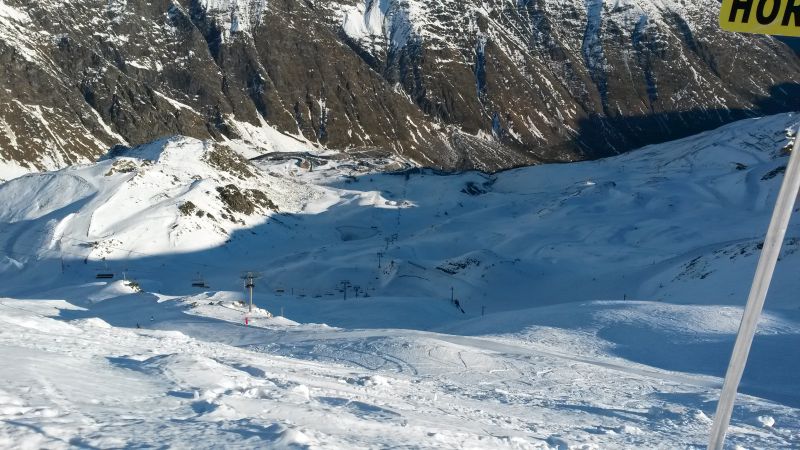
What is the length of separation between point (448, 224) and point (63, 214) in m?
43.6

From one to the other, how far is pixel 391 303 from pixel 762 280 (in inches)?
1724

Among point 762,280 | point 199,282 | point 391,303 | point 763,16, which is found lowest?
point 199,282

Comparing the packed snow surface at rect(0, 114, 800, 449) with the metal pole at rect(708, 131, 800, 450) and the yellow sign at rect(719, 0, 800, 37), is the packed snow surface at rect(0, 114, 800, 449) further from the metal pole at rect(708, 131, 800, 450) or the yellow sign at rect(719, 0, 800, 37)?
the yellow sign at rect(719, 0, 800, 37)

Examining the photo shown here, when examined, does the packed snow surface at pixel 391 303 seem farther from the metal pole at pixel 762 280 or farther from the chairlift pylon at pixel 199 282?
the metal pole at pixel 762 280

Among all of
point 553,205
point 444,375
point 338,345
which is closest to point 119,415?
point 444,375

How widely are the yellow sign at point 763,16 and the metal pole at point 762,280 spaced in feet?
2.00

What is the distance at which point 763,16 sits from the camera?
4164 millimetres

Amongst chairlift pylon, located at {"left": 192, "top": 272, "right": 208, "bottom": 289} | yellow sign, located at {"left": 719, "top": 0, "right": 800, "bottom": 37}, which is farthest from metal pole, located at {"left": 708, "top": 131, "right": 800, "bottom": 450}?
chairlift pylon, located at {"left": 192, "top": 272, "right": 208, "bottom": 289}

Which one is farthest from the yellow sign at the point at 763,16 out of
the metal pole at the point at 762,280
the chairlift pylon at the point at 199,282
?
the chairlift pylon at the point at 199,282

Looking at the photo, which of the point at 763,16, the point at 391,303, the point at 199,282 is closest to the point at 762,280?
the point at 763,16

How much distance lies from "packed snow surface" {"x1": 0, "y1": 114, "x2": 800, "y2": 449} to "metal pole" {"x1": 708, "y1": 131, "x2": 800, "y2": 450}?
399cm

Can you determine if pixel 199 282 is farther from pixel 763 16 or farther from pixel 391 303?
pixel 763 16

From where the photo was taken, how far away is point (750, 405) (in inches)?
610

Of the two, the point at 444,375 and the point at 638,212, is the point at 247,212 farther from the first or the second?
the point at 444,375
